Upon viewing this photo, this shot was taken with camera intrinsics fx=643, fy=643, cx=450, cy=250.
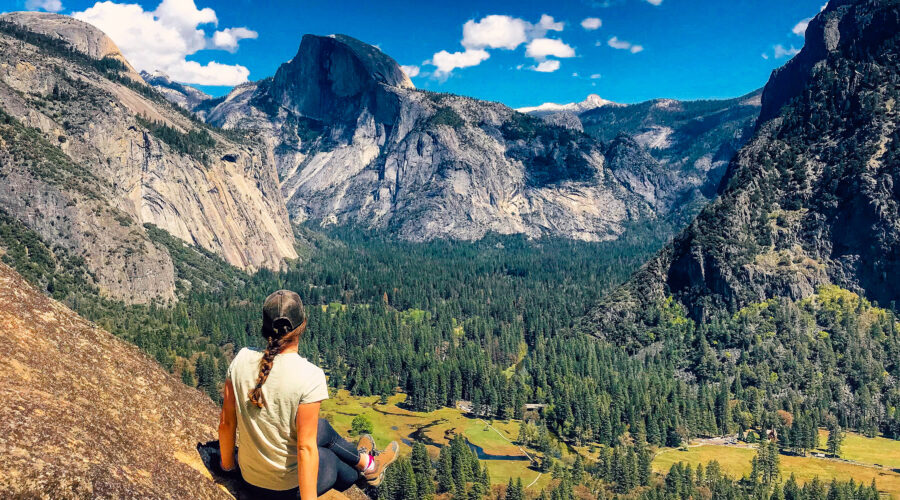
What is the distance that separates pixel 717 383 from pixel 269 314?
6466 inches

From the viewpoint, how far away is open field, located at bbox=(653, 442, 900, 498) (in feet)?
347

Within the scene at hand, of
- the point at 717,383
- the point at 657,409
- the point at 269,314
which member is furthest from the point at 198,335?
the point at 269,314

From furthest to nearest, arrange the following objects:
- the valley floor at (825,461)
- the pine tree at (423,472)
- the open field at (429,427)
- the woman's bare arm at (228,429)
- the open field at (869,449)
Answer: the open field at (869,449) → the open field at (429,427) → the valley floor at (825,461) → the pine tree at (423,472) → the woman's bare arm at (228,429)

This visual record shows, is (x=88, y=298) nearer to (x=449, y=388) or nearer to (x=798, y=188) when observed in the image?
(x=449, y=388)

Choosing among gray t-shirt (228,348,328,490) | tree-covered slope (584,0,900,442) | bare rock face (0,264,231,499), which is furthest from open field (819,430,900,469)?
gray t-shirt (228,348,328,490)

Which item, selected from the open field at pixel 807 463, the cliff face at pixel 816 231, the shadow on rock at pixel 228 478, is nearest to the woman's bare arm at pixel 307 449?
the shadow on rock at pixel 228 478

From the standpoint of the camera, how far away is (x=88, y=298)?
15600cm

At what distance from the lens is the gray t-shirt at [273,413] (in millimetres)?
11039

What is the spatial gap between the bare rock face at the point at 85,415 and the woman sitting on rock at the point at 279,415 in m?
Result: 7.22

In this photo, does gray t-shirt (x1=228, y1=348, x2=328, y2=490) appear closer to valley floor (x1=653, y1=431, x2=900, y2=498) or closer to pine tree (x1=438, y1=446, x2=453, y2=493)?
pine tree (x1=438, y1=446, x2=453, y2=493)

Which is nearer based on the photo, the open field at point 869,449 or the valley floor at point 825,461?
the valley floor at point 825,461

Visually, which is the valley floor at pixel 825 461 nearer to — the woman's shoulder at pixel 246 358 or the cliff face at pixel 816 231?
the cliff face at pixel 816 231

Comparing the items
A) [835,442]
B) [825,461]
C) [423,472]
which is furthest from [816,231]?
[423,472]

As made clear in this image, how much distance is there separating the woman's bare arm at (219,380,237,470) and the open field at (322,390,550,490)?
9275 cm
